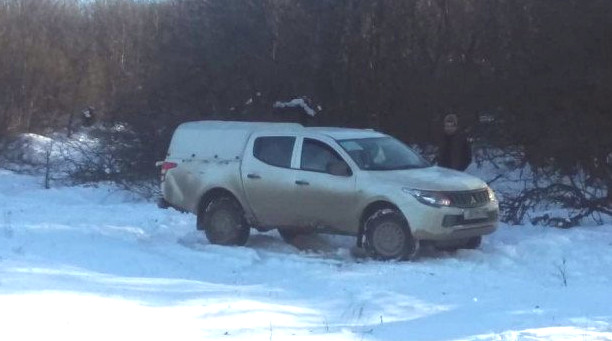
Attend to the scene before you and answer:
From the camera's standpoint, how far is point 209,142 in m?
15.6

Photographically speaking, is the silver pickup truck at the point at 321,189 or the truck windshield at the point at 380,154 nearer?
the silver pickup truck at the point at 321,189

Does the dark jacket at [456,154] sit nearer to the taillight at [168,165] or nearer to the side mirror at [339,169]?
the side mirror at [339,169]

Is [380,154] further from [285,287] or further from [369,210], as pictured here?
[285,287]

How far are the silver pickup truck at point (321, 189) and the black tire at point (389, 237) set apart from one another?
0.01 metres

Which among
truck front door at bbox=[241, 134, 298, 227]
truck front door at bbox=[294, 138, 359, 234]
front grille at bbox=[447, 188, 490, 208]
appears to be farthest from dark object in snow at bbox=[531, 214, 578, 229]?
truck front door at bbox=[241, 134, 298, 227]

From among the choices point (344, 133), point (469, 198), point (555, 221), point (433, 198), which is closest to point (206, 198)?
point (344, 133)

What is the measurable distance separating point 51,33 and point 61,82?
3.94 m

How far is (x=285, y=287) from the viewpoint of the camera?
39.8 ft

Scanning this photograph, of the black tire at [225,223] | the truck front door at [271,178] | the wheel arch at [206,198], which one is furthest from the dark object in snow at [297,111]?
the truck front door at [271,178]

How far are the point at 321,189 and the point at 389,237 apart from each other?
3.92 feet

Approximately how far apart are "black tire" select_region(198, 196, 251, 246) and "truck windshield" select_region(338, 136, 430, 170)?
1841mm

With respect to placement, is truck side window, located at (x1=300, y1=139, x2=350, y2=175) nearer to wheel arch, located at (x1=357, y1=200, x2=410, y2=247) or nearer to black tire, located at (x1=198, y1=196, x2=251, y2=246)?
wheel arch, located at (x1=357, y1=200, x2=410, y2=247)

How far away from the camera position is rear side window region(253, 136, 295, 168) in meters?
14.9

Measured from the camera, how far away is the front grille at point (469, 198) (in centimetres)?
1349
